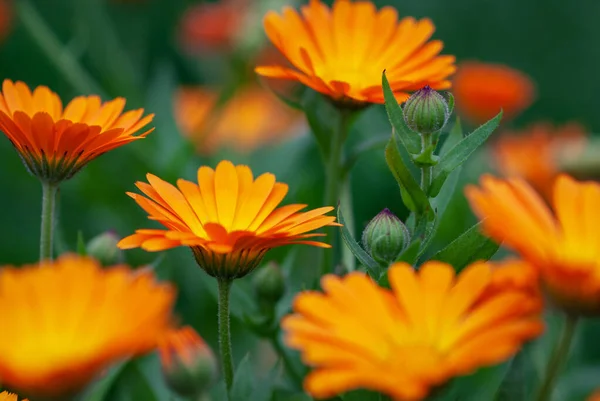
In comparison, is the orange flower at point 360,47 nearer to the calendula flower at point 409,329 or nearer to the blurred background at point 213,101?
the blurred background at point 213,101

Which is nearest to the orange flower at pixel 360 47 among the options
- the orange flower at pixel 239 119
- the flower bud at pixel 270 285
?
the flower bud at pixel 270 285

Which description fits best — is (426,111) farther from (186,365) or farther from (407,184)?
(186,365)

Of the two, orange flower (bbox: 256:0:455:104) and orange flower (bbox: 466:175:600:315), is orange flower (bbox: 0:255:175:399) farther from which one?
orange flower (bbox: 256:0:455:104)

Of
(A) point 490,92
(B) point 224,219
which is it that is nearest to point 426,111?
(B) point 224,219

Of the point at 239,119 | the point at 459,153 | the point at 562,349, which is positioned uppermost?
the point at 239,119

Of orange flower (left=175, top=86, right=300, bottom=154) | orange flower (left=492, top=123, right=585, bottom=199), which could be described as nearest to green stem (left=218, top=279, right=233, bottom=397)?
orange flower (left=492, top=123, right=585, bottom=199)

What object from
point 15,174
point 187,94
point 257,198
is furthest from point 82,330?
point 187,94
